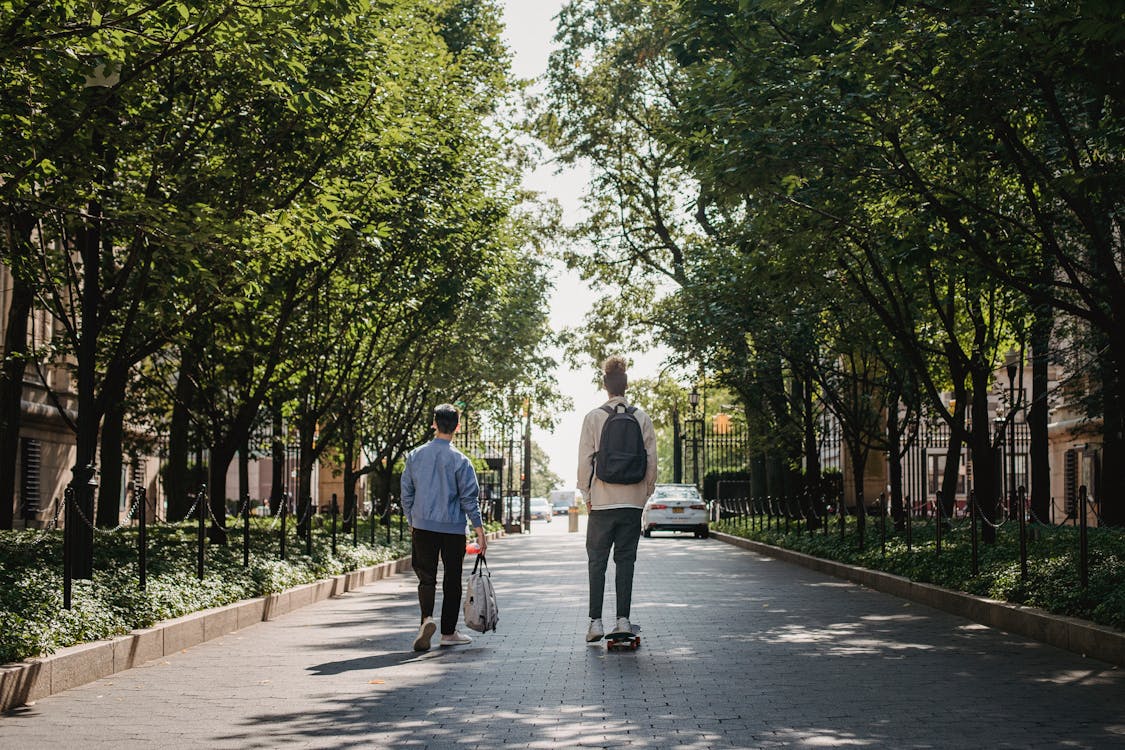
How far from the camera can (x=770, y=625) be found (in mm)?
12758

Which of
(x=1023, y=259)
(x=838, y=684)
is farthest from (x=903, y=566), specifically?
(x=838, y=684)

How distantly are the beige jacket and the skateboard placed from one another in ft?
3.18

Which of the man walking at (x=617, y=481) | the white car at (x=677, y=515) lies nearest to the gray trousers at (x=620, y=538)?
the man walking at (x=617, y=481)

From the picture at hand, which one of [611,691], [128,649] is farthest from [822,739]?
[128,649]

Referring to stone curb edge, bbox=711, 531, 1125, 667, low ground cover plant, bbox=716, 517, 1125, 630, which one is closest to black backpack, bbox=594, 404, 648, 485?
stone curb edge, bbox=711, 531, 1125, 667

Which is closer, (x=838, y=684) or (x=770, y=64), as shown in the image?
(x=838, y=684)

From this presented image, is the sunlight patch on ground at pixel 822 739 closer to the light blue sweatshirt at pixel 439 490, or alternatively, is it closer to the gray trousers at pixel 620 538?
the gray trousers at pixel 620 538

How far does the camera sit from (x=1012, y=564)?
14391 millimetres

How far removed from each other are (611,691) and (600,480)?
2.34 m

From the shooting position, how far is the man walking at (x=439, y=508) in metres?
11.0

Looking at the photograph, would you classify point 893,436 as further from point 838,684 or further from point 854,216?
point 838,684

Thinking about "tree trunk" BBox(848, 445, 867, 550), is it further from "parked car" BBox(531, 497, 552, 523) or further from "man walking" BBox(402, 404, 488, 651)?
"parked car" BBox(531, 497, 552, 523)

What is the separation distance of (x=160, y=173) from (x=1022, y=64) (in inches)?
344

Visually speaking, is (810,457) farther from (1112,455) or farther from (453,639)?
(453,639)
